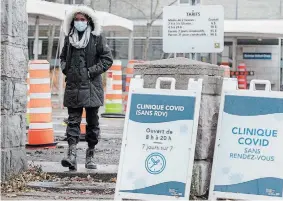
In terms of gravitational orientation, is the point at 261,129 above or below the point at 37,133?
above

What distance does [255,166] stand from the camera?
5871 millimetres

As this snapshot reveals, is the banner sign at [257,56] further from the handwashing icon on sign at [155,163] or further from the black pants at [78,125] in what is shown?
the handwashing icon on sign at [155,163]

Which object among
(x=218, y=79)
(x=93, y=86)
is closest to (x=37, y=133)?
(x=93, y=86)

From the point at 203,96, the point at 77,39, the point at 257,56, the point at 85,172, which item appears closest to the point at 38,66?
the point at 77,39

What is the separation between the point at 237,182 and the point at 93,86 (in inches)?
110

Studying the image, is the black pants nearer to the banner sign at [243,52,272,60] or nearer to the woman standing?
the woman standing

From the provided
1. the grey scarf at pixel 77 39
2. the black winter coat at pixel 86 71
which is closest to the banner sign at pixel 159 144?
the black winter coat at pixel 86 71

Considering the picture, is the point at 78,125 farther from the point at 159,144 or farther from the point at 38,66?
the point at 38,66

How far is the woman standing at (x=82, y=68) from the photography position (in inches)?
317

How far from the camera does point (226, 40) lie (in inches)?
1211

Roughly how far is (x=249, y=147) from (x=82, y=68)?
287cm

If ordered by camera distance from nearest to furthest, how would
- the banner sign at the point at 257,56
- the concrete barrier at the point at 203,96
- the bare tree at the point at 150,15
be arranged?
the concrete barrier at the point at 203,96 < the bare tree at the point at 150,15 < the banner sign at the point at 257,56

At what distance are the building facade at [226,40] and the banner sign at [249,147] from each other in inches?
978

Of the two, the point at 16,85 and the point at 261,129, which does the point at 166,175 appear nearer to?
the point at 261,129
